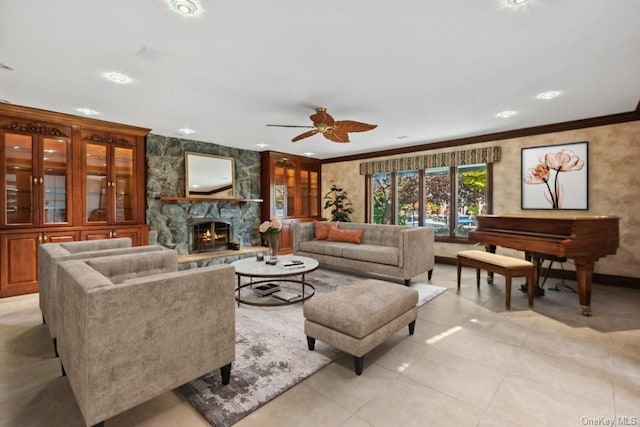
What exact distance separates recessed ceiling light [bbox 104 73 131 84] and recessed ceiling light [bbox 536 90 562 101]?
445 cm

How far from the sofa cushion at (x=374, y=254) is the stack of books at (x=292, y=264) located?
1.15 m

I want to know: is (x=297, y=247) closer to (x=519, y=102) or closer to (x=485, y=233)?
(x=485, y=233)

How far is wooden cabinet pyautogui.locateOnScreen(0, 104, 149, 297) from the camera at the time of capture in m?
3.70

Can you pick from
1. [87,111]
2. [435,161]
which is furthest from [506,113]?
[87,111]

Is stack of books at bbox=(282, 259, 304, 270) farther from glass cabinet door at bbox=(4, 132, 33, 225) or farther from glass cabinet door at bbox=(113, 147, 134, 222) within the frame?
glass cabinet door at bbox=(4, 132, 33, 225)

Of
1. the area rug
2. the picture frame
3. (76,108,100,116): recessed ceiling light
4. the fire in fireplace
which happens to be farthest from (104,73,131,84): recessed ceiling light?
the picture frame

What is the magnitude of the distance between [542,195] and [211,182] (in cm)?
594

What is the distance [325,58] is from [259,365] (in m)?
2.53

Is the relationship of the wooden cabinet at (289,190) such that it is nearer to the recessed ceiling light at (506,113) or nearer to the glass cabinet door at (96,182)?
the glass cabinet door at (96,182)

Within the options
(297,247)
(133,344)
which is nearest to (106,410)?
(133,344)

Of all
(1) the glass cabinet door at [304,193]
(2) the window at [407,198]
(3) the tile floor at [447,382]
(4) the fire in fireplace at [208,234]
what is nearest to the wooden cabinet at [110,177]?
(4) the fire in fireplace at [208,234]

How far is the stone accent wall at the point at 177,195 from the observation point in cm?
509

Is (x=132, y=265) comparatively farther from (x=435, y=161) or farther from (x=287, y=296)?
(x=435, y=161)

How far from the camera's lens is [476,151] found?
5172 mm
